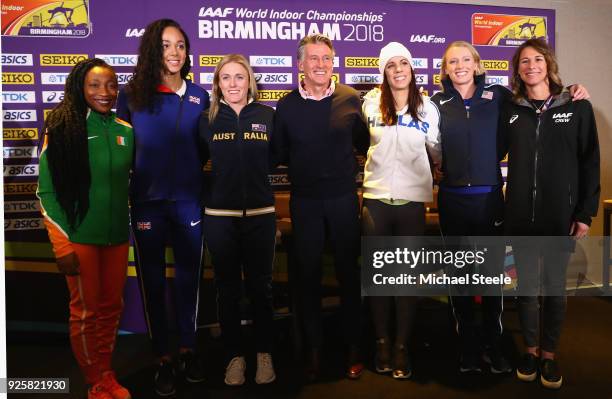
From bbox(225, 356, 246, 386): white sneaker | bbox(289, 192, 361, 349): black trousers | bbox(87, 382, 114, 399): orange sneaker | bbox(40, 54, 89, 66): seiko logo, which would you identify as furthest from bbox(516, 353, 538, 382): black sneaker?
bbox(40, 54, 89, 66): seiko logo

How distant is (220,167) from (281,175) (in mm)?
1148

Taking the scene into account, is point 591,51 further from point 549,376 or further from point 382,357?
point 382,357

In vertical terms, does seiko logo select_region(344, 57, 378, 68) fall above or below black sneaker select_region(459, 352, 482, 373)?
above

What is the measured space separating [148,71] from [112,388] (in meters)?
1.52

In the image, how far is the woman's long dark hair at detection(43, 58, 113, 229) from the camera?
208cm

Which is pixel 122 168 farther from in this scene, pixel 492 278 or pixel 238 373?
pixel 492 278

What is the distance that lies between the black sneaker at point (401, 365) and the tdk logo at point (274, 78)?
75.7 inches

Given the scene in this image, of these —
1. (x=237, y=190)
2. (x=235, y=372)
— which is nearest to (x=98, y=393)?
(x=235, y=372)

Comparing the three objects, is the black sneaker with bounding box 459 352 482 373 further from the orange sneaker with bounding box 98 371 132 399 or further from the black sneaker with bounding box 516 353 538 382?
the orange sneaker with bounding box 98 371 132 399

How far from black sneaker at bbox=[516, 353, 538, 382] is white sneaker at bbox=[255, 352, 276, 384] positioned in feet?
4.06

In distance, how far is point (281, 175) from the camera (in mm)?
3406

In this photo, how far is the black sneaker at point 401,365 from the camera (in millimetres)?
2391

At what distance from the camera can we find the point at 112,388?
7.32 ft

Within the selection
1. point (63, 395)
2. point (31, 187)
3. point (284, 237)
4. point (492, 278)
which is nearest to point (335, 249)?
point (284, 237)
